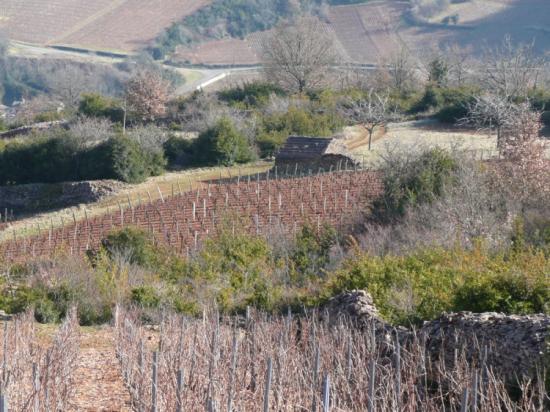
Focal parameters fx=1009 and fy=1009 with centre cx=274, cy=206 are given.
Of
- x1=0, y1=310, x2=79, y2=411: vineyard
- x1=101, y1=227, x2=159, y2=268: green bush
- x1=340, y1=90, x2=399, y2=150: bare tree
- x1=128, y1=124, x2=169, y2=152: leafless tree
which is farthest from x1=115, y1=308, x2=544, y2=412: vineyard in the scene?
x1=340, y1=90, x2=399, y2=150: bare tree

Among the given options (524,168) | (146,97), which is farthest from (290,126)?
(524,168)

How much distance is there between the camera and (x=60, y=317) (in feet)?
68.1

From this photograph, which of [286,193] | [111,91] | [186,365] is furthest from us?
[111,91]

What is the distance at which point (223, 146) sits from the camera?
149 feet

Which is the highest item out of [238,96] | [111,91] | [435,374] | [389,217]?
[435,374]

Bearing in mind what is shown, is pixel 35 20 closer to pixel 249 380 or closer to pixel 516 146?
pixel 516 146

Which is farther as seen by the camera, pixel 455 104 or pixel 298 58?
pixel 298 58

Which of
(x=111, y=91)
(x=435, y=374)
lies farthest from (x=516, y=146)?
(x=111, y=91)

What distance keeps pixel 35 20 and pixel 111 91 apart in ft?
93.9

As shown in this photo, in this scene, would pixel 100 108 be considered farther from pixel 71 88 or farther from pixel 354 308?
pixel 354 308

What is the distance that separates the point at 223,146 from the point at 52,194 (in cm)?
814

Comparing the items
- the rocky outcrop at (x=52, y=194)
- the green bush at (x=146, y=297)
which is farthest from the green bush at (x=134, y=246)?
the rocky outcrop at (x=52, y=194)

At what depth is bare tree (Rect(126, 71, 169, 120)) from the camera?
57188 millimetres

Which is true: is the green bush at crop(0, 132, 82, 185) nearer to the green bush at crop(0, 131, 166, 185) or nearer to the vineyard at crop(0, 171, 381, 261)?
the green bush at crop(0, 131, 166, 185)
